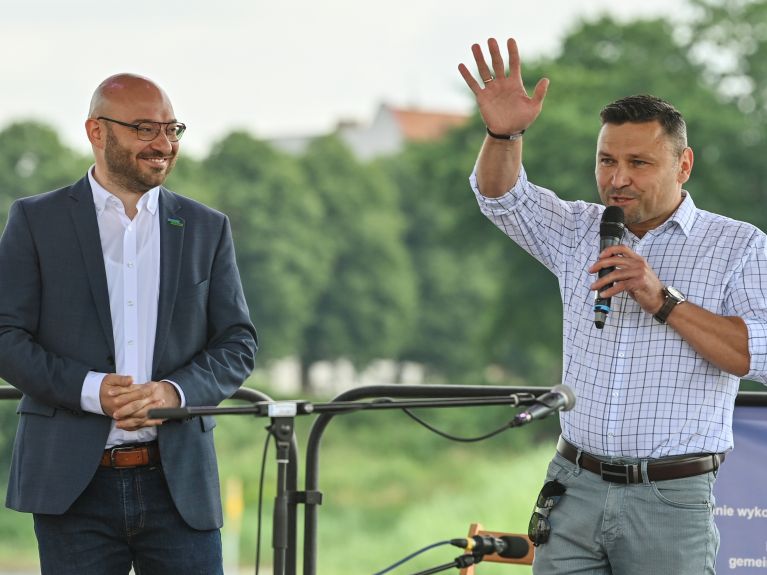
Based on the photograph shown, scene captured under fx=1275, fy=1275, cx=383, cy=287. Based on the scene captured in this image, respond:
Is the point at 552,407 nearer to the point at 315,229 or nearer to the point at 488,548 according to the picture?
the point at 488,548

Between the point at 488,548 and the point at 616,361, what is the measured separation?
586 mm

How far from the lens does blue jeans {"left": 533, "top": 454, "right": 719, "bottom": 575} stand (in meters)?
3.18

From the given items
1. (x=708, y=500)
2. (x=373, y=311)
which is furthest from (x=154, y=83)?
(x=373, y=311)

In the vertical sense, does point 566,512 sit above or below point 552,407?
below

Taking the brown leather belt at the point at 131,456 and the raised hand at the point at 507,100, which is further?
the raised hand at the point at 507,100

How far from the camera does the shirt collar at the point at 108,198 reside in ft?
11.3

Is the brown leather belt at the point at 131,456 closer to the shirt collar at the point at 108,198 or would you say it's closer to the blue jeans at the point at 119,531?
the blue jeans at the point at 119,531

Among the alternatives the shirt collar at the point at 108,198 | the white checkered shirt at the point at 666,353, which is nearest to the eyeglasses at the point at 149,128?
the shirt collar at the point at 108,198

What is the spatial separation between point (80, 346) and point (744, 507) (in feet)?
6.95

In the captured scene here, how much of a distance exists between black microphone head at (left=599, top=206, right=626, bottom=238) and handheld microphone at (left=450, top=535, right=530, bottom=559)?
0.84 meters

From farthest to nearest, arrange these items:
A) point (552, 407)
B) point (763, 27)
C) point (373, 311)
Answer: point (373, 311), point (763, 27), point (552, 407)

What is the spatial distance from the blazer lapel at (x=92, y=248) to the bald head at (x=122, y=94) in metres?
0.22

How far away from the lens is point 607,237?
3.28 meters

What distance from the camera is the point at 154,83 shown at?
346 cm
